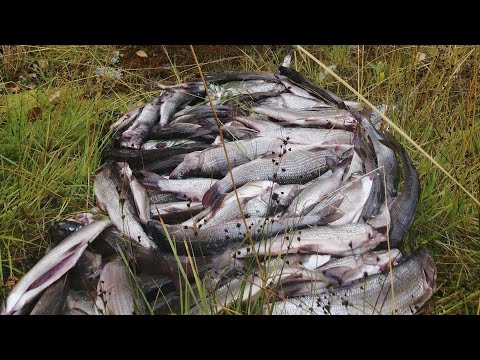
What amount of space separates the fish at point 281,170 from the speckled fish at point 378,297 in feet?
1.98

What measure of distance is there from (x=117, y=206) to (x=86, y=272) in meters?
0.35

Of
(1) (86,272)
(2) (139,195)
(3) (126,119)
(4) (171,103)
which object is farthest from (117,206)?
(4) (171,103)

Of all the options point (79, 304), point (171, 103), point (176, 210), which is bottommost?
point (79, 304)

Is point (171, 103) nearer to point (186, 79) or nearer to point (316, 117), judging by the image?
point (186, 79)

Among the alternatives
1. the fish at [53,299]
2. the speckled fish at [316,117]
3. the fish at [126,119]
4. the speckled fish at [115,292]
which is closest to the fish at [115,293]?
the speckled fish at [115,292]

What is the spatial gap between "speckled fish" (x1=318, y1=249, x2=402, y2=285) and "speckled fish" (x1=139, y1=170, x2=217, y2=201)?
2.08ft

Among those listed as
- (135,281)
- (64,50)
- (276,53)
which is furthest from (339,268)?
(64,50)

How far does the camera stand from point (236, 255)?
2.34 meters

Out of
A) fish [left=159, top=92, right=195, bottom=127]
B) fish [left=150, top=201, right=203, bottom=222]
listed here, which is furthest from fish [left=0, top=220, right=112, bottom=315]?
fish [left=159, top=92, right=195, bottom=127]

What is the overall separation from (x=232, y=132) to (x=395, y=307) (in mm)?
1221

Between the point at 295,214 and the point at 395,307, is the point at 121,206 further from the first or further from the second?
the point at 395,307

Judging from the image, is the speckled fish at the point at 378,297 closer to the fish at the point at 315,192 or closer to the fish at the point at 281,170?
the fish at the point at 315,192

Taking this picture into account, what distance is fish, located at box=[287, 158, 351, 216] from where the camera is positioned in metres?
2.56

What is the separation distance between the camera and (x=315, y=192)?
8.64ft
